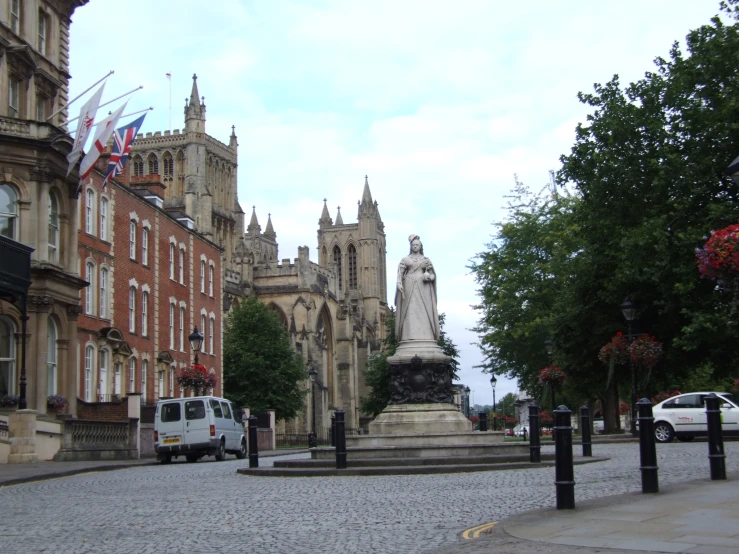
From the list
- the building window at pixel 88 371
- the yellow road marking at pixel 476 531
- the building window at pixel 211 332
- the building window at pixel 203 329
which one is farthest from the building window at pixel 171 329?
the yellow road marking at pixel 476 531

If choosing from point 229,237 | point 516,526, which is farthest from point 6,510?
point 229,237

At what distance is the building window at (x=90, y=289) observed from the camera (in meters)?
37.2

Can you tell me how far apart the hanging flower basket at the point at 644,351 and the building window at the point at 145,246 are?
75.4 feet

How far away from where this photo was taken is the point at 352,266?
134m

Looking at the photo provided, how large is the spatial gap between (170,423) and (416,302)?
11342 millimetres

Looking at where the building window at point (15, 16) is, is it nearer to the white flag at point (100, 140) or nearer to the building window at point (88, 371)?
the white flag at point (100, 140)

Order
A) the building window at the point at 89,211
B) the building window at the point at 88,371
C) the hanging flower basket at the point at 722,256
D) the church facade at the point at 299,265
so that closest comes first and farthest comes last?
the hanging flower basket at the point at 722,256 → the building window at the point at 88,371 → the building window at the point at 89,211 → the church facade at the point at 299,265

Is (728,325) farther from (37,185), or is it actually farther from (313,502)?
(37,185)

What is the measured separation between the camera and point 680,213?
30203mm

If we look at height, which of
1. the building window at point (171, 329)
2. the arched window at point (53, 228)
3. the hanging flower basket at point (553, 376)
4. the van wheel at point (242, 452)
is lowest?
the van wheel at point (242, 452)

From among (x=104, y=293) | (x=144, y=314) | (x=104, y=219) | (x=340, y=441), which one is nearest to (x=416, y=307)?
(x=340, y=441)

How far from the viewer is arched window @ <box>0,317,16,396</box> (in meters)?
29.1

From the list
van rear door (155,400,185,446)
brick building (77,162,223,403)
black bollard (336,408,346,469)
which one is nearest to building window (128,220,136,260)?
brick building (77,162,223,403)

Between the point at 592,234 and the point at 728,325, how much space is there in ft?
26.8
